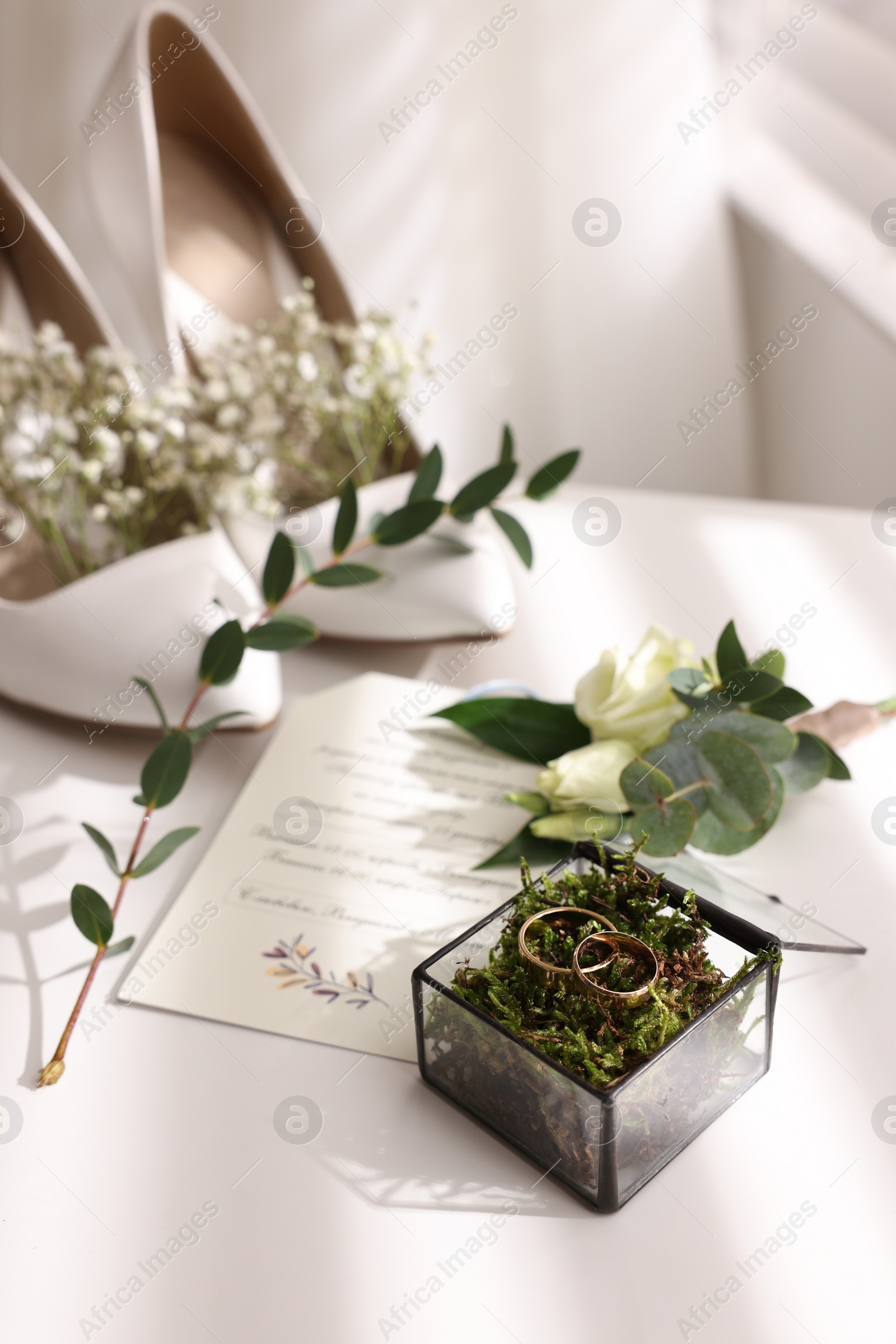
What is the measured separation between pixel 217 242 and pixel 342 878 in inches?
25.3

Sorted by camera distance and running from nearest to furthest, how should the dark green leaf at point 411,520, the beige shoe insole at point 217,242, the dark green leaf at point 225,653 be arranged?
the dark green leaf at point 225,653 < the dark green leaf at point 411,520 < the beige shoe insole at point 217,242

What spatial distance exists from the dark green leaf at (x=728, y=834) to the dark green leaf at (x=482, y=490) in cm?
29

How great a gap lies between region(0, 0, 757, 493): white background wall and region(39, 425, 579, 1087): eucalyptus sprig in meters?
0.69

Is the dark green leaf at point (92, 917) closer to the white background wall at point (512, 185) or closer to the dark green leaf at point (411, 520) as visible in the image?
the dark green leaf at point (411, 520)

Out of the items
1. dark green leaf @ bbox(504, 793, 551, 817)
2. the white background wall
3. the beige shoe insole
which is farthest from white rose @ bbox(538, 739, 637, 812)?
the white background wall

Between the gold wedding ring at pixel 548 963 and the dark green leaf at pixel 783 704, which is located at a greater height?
the gold wedding ring at pixel 548 963

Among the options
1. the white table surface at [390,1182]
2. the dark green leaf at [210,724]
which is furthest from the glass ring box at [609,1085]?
the dark green leaf at [210,724]

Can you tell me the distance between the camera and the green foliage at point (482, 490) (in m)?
0.69

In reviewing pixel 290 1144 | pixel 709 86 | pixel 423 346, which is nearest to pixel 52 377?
pixel 423 346

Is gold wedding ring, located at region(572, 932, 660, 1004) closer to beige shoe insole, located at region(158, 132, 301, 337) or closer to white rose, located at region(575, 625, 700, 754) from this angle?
white rose, located at region(575, 625, 700, 754)

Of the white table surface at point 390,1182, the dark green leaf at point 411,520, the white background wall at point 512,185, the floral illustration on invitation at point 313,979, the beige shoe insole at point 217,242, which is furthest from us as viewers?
the white background wall at point 512,185

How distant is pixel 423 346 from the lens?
2.82ft

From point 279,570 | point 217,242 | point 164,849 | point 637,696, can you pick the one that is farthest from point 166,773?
point 217,242

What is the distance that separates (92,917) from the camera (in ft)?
1.55
